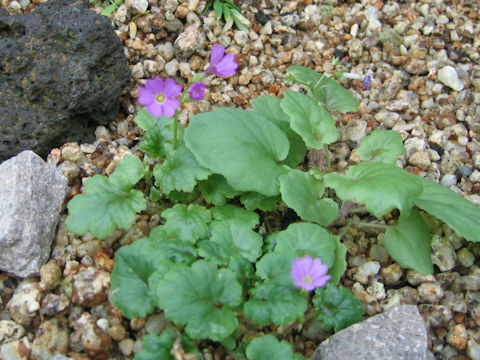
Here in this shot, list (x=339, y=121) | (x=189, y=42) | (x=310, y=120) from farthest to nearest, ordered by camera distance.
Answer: (x=189, y=42) < (x=339, y=121) < (x=310, y=120)

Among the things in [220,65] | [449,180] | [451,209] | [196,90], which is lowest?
[449,180]

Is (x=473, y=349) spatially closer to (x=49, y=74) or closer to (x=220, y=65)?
(x=220, y=65)

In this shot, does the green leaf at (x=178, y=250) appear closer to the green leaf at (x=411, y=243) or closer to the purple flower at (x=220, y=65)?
the purple flower at (x=220, y=65)

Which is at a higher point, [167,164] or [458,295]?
[167,164]

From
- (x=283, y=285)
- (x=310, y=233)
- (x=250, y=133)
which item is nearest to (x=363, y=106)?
(x=250, y=133)

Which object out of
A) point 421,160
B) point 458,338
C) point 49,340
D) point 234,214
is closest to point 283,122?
point 234,214

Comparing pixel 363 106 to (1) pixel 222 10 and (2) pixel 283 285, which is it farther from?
(2) pixel 283 285

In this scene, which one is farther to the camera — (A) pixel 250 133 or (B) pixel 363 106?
(B) pixel 363 106

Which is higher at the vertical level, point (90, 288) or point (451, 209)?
point (451, 209)
